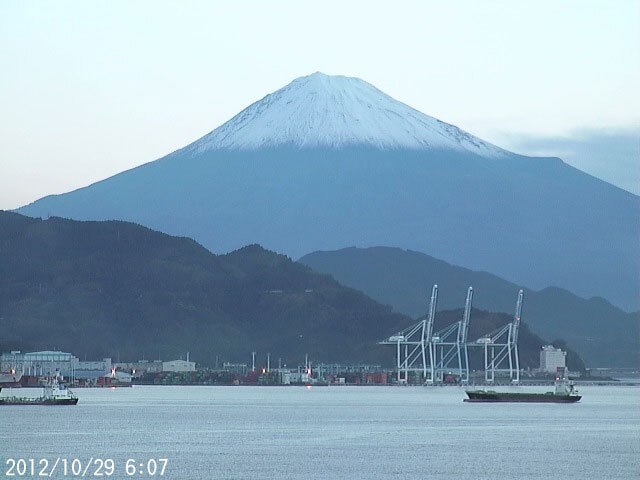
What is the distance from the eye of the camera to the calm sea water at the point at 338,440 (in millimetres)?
60531

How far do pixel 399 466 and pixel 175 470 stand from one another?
326 inches

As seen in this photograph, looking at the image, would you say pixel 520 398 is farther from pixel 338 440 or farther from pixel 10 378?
pixel 10 378

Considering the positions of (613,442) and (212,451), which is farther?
(613,442)

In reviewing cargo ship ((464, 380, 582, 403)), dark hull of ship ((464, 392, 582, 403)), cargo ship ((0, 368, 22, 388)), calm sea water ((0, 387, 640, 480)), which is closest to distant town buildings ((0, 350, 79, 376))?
cargo ship ((0, 368, 22, 388))

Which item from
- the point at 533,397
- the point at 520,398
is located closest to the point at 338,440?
the point at 520,398

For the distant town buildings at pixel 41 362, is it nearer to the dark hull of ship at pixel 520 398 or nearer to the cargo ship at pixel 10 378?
the cargo ship at pixel 10 378

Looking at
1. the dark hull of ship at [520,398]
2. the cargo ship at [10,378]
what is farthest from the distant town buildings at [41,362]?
the dark hull of ship at [520,398]

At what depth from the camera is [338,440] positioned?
2943 inches

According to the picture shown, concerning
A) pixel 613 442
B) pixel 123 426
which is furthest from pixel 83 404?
pixel 613 442

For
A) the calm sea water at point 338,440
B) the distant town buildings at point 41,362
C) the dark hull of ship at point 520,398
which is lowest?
the calm sea water at point 338,440

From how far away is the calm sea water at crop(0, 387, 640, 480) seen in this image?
2383 inches

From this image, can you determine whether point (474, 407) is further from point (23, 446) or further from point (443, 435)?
point (23, 446)

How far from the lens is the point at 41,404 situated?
113 metres

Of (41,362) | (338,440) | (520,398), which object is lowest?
(338,440)
